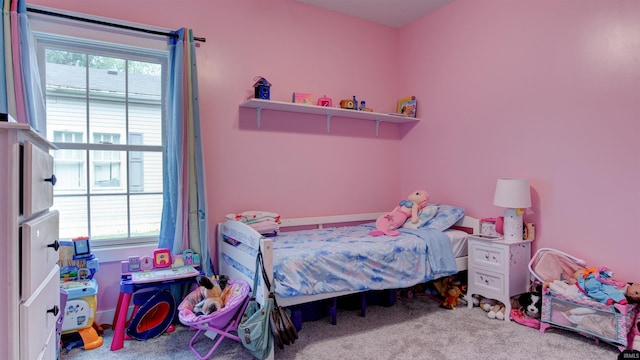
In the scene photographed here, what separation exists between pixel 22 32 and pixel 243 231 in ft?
5.82

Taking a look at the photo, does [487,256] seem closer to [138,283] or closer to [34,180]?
[138,283]

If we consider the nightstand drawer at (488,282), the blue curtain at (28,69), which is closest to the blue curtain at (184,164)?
the blue curtain at (28,69)

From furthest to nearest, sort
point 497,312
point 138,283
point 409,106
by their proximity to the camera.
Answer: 1. point 409,106
2. point 497,312
3. point 138,283

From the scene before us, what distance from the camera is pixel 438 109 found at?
11.8ft

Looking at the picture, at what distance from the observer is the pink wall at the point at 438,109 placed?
2.46 metres

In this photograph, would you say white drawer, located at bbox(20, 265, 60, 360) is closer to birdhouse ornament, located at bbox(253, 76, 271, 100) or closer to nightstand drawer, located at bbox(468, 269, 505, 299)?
birdhouse ornament, located at bbox(253, 76, 271, 100)

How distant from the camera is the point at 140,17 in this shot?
106 inches

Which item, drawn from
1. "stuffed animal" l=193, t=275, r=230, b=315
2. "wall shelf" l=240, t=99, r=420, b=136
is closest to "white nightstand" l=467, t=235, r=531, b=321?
"wall shelf" l=240, t=99, r=420, b=136

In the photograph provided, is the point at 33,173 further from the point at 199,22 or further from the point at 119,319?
the point at 199,22

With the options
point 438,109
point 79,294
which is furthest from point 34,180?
point 438,109

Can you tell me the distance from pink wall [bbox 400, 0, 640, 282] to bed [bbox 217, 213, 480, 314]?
606 millimetres

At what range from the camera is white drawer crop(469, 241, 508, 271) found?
2.71m

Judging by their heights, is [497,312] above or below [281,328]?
below

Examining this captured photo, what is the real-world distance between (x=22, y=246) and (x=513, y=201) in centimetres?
275
